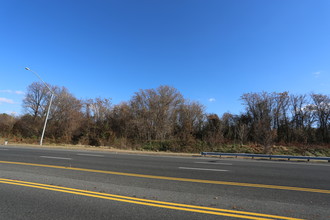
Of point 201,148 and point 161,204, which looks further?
point 201,148

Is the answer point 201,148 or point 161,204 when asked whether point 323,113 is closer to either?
point 201,148

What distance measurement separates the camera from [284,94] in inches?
1405

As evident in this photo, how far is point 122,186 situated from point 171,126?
2894cm

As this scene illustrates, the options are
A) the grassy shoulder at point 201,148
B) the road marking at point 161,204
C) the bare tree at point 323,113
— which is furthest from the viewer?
the bare tree at point 323,113

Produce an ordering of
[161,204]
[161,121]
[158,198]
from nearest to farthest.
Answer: [161,204]
[158,198]
[161,121]

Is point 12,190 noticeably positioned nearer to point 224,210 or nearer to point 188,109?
point 224,210

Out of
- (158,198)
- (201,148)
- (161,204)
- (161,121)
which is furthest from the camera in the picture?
(161,121)

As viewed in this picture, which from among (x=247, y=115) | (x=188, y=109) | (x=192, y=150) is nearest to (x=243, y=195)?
(x=192, y=150)

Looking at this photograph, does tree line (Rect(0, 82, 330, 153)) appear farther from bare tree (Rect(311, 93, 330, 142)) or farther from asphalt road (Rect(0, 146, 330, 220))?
asphalt road (Rect(0, 146, 330, 220))

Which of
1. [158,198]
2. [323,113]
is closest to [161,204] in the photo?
[158,198]

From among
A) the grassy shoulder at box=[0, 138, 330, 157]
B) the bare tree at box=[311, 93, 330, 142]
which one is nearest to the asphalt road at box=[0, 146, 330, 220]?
the grassy shoulder at box=[0, 138, 330, 157]

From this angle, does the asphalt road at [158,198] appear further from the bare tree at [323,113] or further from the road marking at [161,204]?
the bare tree at [323,113]

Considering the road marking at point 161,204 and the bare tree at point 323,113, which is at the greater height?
the bare tree at point 323,113

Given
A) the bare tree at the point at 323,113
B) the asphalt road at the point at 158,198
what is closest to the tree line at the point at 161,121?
the bare tree at the point at 323,113
